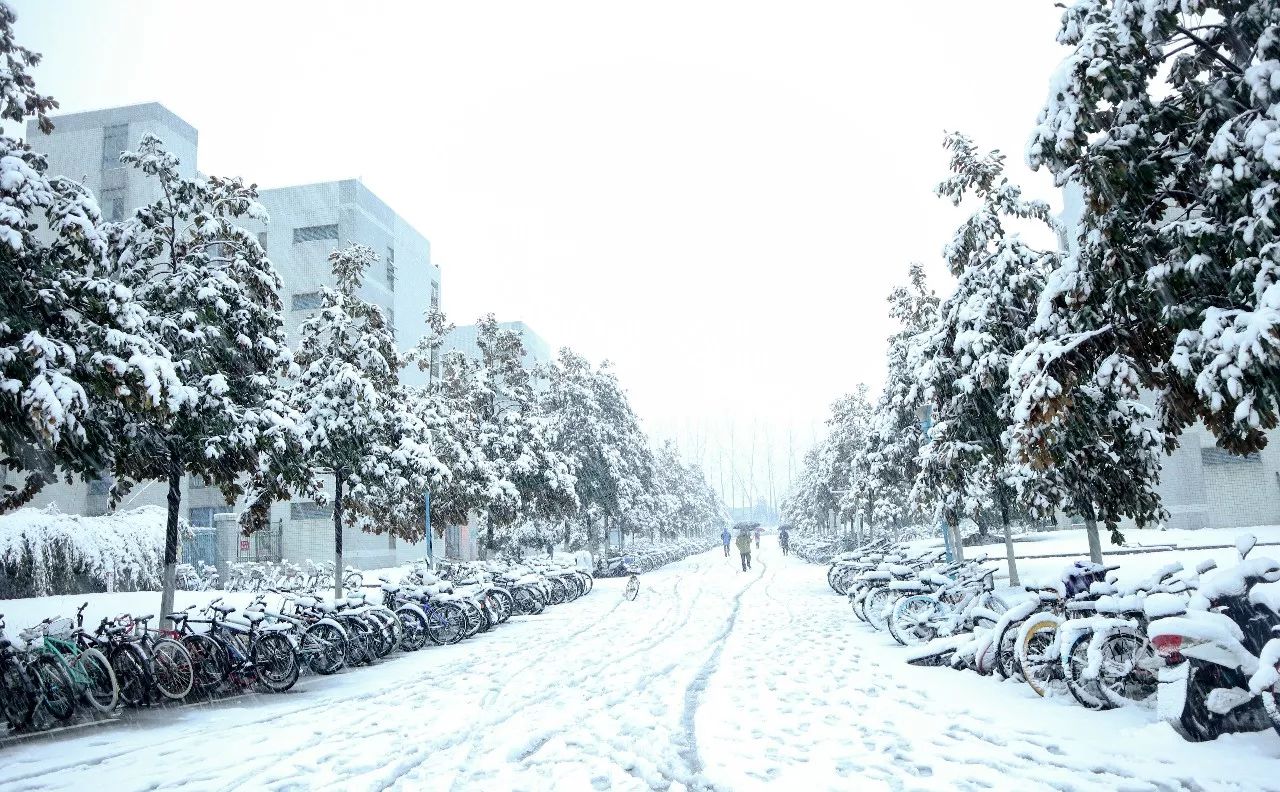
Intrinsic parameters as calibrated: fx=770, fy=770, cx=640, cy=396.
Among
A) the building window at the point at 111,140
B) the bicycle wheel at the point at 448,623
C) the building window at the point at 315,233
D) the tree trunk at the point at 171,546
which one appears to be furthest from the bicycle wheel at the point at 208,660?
the building window at the point at 315,233

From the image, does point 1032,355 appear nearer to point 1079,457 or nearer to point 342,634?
point 1079,457

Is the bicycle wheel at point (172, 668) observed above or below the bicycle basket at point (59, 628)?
below

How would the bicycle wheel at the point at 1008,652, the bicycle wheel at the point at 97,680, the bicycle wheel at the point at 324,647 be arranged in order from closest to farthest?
1. the bicycle wheel at the point at 1008,652
2. the bicycle wheel at the point at 97,680
3. the bicycle wheel at the point at 324,647

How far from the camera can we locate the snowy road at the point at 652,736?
5.14 m

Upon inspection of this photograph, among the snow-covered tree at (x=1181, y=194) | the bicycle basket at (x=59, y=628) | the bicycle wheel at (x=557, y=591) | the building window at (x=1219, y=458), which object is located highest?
the snow-covered tree at (x=1181, y=194)

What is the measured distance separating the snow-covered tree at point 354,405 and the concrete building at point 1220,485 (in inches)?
907

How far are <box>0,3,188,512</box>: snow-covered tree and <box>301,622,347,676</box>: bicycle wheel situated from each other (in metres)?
3.33

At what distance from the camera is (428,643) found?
42.6 feet

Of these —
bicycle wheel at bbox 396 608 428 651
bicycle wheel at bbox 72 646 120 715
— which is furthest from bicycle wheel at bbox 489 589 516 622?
bicycle wheel at bbox 72 646 120 715

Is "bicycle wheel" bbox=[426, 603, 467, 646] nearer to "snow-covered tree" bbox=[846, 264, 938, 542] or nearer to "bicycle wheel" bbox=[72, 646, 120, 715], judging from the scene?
"bicycle wheel" bbox=[72, 646, 120, 715]

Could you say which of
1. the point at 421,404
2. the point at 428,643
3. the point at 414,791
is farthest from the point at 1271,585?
the point at 421,404

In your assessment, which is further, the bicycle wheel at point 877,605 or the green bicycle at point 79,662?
the bicycle wheel at point 877,605

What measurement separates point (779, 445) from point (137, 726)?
126 m

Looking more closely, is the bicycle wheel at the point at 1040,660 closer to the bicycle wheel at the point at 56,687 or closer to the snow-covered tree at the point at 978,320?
the snow-covered tree at the point at 978,320
